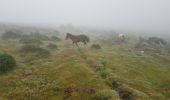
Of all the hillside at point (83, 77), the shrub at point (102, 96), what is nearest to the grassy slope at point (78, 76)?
the hillside at point (83, 77)

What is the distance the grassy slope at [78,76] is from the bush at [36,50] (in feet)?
4.07

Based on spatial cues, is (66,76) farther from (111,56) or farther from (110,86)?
(111,56)

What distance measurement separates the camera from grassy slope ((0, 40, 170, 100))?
31.5 m

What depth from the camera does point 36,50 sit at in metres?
48.8

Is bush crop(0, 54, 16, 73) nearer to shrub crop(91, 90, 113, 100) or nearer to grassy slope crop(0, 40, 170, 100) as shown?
grassy slope crop(0, 40, 170, 100)

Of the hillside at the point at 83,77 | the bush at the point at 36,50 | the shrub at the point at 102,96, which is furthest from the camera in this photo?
the bush at the point at 36,50

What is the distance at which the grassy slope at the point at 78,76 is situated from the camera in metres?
31.5

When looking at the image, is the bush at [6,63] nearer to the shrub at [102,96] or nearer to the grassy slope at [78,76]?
the grassy slope at [78,76]

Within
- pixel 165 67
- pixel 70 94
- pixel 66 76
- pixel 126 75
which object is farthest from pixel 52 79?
pixel 165 67

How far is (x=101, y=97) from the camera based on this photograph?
98.1 feet

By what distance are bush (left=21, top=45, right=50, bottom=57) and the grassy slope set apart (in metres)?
1.24

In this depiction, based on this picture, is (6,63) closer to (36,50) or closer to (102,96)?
(36,50)

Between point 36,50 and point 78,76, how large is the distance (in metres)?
15.3

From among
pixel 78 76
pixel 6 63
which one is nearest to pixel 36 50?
pixel 6 63
